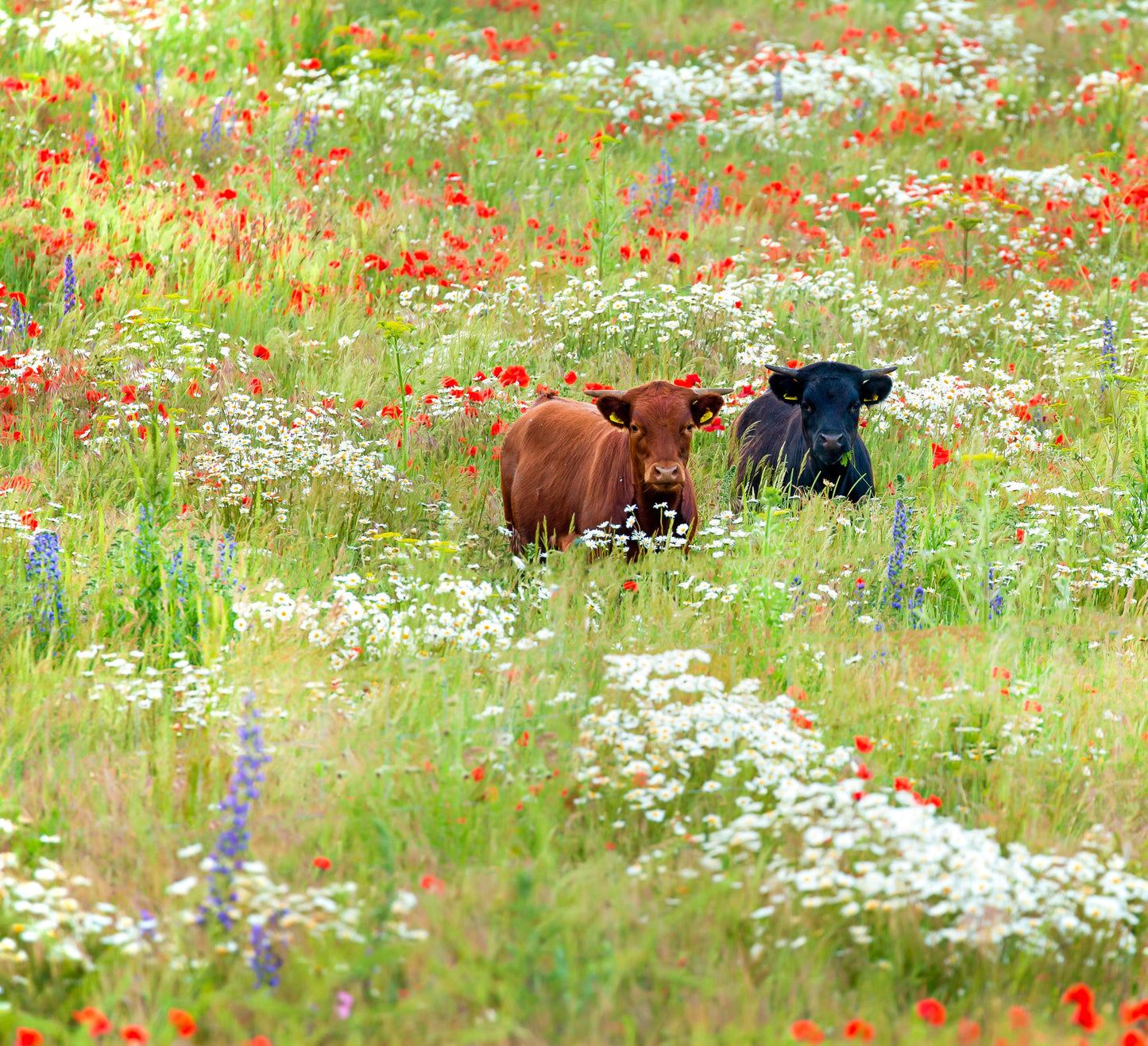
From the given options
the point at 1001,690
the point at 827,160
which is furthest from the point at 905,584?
the point at 827,160

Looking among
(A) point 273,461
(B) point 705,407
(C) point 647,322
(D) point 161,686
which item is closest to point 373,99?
(C) point 647,322

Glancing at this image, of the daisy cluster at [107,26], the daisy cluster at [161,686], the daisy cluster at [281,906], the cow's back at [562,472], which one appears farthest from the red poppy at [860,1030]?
the daisy cluster at [107,26]

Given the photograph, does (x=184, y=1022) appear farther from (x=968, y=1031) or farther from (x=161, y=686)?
(x=161, y=686)

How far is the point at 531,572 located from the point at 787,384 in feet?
8.68

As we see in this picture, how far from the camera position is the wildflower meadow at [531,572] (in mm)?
3115

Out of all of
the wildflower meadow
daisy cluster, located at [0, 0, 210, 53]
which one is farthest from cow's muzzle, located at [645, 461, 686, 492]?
daisy cluster, located at [0, 0, 210, 53]

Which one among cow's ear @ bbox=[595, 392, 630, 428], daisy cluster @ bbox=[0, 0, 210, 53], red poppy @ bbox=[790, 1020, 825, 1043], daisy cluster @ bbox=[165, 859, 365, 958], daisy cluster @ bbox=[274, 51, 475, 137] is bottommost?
daisy cluster @ bbox=[165, 859, 365, 958]

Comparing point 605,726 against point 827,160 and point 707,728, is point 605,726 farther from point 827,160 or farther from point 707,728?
point 827,160

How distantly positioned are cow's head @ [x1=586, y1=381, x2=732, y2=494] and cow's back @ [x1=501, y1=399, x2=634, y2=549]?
42 centimetres

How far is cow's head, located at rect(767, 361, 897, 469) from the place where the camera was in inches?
317

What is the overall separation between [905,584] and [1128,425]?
9.54 feet

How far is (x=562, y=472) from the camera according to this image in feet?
25.8

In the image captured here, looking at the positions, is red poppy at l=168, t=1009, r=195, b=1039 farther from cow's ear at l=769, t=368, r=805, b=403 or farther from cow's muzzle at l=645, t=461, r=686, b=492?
cow's ear at l=769, t=368, r=805, b=403

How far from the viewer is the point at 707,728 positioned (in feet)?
13.3
